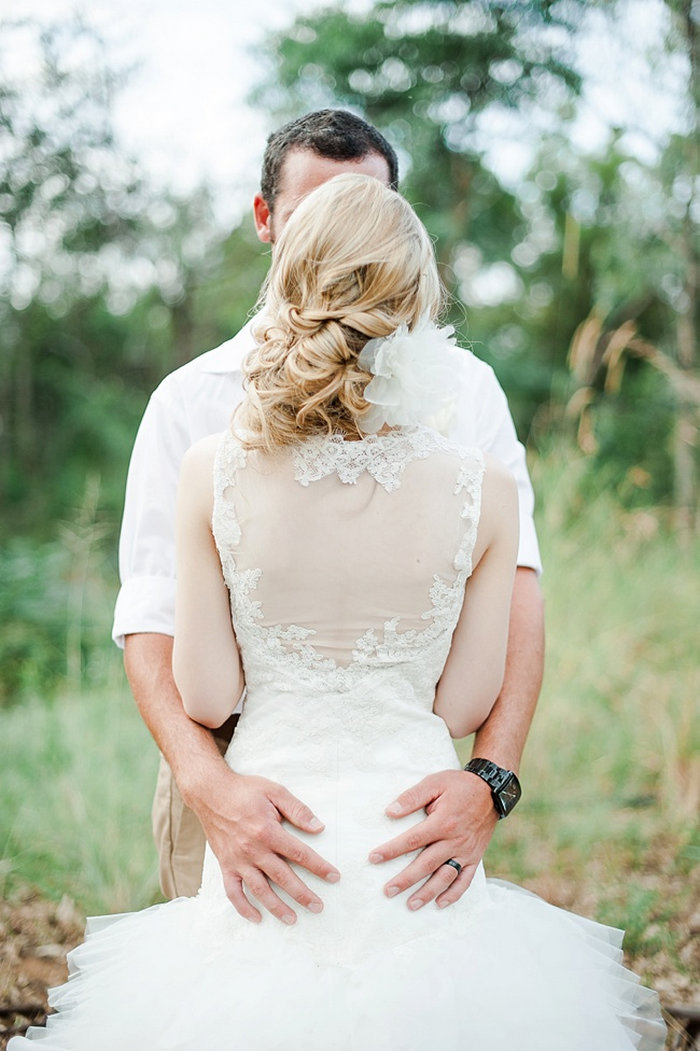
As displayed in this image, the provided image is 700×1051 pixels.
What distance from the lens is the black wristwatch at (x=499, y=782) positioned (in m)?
1.79

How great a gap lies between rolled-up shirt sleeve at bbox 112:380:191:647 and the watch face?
2.60ft

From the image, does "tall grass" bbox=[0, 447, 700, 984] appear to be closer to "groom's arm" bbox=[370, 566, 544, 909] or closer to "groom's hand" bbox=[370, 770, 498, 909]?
"groom's arm" bbox=[370, 566, 544, 909]

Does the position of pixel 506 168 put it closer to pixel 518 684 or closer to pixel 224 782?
pixel 518 684

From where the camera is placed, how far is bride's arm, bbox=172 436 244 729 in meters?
1.61

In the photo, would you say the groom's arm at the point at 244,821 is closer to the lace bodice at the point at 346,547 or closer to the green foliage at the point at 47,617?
the lace bodice at the point at 346,547

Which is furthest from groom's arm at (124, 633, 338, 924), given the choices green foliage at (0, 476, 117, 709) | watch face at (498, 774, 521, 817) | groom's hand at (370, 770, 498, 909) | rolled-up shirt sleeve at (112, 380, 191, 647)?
green foliage at (0, 476, 117, 709)

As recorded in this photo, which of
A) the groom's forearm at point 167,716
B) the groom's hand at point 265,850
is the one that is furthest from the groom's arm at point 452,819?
the groom's forearm at point 167,716

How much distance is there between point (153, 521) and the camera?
218 cm

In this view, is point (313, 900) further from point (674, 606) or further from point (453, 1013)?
point (674, 606)

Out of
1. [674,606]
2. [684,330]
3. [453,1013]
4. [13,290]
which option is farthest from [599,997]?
[13,290]

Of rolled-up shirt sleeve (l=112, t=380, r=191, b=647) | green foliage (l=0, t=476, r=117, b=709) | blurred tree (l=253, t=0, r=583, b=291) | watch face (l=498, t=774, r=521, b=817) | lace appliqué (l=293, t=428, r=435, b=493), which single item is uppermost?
blurred tree (l=253, t=0, r=583, b=291)

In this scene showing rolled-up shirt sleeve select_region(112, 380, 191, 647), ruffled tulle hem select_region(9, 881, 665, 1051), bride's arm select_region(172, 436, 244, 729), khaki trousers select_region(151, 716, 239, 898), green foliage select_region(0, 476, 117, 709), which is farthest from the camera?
green foliage select_region(0, 476, 117, 709)

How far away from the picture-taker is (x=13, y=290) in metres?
10.4

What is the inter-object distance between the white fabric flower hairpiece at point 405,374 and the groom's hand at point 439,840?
0.61 m
